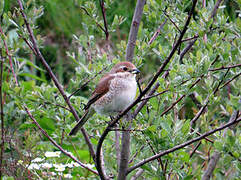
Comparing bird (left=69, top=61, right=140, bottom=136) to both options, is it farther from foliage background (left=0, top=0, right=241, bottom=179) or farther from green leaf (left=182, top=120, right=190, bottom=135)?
green leaf (left=182, top=120, right=190, bottom=135)

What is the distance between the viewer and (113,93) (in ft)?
9.61

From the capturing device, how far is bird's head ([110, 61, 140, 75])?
8.86 feet

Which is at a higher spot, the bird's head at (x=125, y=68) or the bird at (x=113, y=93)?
the bird's head at (x=125, y=68)

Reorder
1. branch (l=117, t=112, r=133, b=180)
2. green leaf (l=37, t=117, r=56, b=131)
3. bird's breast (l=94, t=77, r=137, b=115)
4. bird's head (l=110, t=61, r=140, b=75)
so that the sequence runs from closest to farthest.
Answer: branch (l=117, t=112, r=133, b=180) → bird's head (l=110, t=61, r=140, b=75) → bird's breast (l=94, t=77, r=137, b=115) → green leaf (l=37, t=117, r=56, b=131)

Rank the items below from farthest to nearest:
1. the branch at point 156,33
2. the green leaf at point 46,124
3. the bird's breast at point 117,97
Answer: the green leaf at point 46,124
the branch at point 156,33
the bird's breast at point 117,97

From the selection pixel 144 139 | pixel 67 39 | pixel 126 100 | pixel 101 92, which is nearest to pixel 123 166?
pixel 144 139

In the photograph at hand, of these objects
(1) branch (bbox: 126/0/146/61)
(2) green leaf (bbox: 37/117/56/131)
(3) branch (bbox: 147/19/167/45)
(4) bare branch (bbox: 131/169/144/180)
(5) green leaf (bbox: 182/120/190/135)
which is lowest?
(2) green leaf (bbox: 37/117/56/131)

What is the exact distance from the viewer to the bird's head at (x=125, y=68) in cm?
270

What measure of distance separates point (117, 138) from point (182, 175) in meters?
0.69

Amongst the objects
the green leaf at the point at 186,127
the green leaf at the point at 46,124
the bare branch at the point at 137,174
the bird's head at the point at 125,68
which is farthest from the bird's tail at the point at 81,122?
the green leaf at the point at 46,124

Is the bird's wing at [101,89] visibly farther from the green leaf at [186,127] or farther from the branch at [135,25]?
the green leaf at [186,127]

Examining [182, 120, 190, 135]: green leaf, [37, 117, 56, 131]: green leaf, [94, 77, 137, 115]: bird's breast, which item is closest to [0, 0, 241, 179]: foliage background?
[182, 120, 190, 135]: green leaf

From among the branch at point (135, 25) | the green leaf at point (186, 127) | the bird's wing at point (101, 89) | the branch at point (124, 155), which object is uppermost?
the branch at point (135, 25)

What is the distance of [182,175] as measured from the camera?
252 cm
